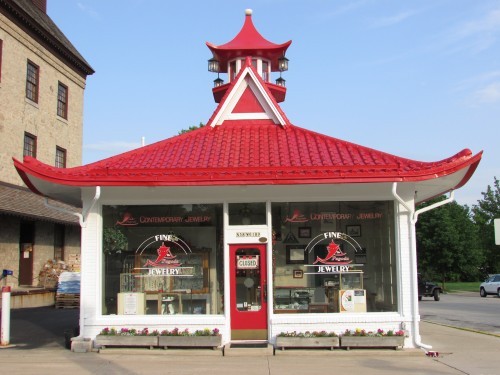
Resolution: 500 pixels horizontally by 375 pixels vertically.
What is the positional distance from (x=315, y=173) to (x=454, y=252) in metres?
41.7

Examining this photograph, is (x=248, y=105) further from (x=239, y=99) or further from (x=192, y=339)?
(x=192, y=339)

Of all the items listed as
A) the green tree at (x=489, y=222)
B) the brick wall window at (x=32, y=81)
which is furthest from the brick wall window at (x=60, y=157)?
the green tree at (x=489, y=222)

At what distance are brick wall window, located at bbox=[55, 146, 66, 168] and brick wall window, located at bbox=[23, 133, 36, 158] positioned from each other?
8.00 feet

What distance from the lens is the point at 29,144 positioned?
2612 centimetres

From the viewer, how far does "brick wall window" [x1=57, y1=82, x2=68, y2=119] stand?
29.0 metres

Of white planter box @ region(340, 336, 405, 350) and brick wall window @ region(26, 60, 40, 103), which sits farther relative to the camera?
brick wall window @ region(26, 60, 40, 103)

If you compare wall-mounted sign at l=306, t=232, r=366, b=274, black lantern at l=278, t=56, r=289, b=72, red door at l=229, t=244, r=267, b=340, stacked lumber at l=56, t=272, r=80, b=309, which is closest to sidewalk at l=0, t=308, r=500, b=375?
red door at l=229, t=244, r=267, b=340

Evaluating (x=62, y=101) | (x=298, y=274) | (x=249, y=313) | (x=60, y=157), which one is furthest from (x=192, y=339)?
(x=62, y=101)

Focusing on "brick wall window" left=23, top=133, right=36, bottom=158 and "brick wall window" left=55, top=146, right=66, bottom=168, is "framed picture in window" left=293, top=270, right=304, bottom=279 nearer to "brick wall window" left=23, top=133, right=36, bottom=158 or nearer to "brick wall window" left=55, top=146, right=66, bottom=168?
"brick wall window" left=23, top=133, right=36, bottom=158

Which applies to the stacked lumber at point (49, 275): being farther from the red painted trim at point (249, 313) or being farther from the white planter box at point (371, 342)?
the white planter box at point (371, 342)

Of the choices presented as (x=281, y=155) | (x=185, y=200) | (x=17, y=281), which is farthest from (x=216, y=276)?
(x=17, y=281)

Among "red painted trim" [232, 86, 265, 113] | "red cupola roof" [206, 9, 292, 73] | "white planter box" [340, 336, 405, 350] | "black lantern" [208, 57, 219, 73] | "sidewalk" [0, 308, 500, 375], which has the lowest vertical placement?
"sidewalk" [0, 308, 500, 375]

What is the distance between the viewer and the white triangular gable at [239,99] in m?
14.6

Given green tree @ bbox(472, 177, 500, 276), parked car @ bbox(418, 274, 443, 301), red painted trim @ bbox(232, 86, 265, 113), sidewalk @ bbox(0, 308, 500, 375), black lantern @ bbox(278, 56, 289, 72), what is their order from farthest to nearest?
1. green tree @ bbox(472, 177, 500, 276)
2. parked car @ bbox(418, 274, 443, 301)
3. black lantern @ bbox(278, 56, 289, 72)
4. red painted trim @ bbox(232, 86, 265, 113)
5. sidewalk @ bbox(0, 308, 500, 375)
